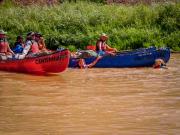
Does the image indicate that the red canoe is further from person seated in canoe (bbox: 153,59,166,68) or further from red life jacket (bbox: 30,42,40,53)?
person seated in canoe (bbox: 153,59,166,68)

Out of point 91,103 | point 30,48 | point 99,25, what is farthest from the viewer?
point 99,25

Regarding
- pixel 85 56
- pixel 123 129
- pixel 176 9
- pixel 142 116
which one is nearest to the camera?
pixel 123 129

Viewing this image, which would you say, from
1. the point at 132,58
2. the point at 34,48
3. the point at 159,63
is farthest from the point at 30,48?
the point at 159,63

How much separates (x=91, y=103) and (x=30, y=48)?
21.6 feet

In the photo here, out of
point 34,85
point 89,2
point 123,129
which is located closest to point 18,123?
point 123,129

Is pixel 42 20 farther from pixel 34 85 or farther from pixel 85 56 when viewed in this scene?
pixel 34 85

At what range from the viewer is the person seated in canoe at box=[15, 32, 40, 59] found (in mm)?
18234

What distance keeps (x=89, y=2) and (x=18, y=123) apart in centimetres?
2348

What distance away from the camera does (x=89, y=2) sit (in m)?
33.2

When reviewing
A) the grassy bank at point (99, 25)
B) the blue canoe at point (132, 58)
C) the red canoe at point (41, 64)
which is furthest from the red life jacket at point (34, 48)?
the grassy bank at point (99, 25)

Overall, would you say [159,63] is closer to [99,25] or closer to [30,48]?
[30,48]

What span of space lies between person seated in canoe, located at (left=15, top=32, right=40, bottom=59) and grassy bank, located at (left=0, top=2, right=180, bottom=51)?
601 cm

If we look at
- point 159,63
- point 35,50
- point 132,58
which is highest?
point 35,50

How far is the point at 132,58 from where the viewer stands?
19328 millimetres
